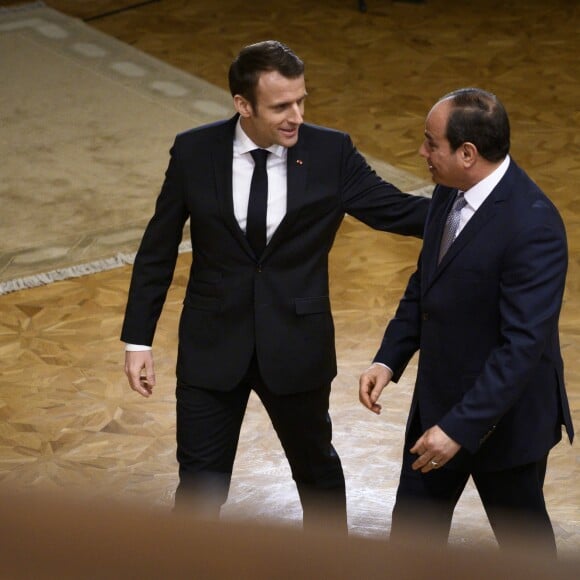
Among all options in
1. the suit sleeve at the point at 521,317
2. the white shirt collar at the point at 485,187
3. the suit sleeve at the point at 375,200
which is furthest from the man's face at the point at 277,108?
the suit sleeve at the point at 521,317

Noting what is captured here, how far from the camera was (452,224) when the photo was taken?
2123mm

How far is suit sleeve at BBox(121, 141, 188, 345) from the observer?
242 cm

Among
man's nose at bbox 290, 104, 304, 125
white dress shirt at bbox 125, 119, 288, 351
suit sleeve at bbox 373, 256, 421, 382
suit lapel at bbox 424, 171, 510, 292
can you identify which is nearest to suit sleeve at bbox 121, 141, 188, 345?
white dress shirt at bbox 125, 119, 288, 351

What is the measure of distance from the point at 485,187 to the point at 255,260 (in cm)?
57

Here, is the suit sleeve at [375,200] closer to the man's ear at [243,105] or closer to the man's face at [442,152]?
the man's ear at [243,105]

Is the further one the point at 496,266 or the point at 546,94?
the point at 546,94

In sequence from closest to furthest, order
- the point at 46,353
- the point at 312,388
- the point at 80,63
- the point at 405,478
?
the point at 405,478, the point at 312,388, the point at 46,353, the point at 80,63

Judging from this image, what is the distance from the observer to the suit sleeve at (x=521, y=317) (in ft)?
6.40

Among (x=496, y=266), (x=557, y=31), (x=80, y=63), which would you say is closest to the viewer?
(x=496, y=266)

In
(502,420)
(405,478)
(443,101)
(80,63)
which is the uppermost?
(443,101)

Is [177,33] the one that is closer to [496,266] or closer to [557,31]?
[557,31]

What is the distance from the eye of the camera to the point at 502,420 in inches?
83.7

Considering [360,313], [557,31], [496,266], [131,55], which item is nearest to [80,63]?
[131,55]

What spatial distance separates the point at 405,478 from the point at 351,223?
298cm
